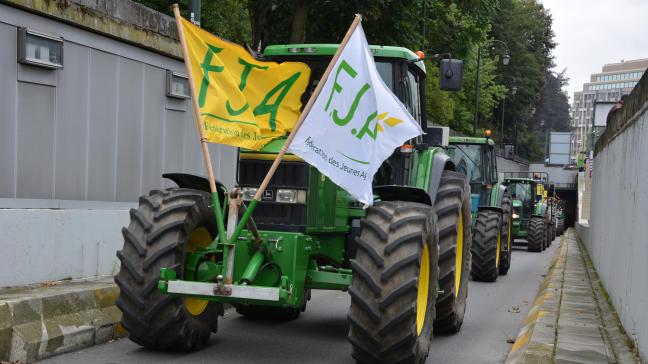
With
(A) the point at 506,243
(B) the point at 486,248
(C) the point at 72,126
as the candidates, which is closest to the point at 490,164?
(A) the point at 506,243

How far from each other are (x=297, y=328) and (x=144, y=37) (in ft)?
13.0

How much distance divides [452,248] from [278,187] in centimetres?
206

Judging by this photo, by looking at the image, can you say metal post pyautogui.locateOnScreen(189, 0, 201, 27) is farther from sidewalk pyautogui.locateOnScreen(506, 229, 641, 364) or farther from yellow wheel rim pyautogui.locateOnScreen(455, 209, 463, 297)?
sidewalk pyautogui.locateOnScreen(506, 229, 641, 364)

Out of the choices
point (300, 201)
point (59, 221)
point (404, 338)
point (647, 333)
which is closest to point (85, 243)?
point (59, 221)

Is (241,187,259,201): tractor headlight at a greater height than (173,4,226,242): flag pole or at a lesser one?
lesser

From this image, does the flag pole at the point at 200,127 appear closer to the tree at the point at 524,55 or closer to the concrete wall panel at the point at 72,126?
the concrete wall panel at the point at 72,126

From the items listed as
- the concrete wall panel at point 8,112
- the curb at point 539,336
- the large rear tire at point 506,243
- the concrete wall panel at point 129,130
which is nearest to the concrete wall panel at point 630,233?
the curb at point 539,336

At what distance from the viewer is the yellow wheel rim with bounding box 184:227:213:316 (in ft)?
22.1

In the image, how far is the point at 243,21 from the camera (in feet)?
119

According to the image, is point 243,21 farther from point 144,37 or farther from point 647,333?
point 647,333

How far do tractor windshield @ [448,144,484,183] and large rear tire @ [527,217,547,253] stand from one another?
993cm

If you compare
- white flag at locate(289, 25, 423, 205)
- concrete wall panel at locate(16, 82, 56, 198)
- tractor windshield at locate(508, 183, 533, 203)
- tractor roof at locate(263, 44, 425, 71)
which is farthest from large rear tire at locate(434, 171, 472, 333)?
tractor windshield at locate(508, 183, 533, 203)

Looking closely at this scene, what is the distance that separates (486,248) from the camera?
14.6 metres

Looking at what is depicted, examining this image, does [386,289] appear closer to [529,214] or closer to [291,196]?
[291,196]
